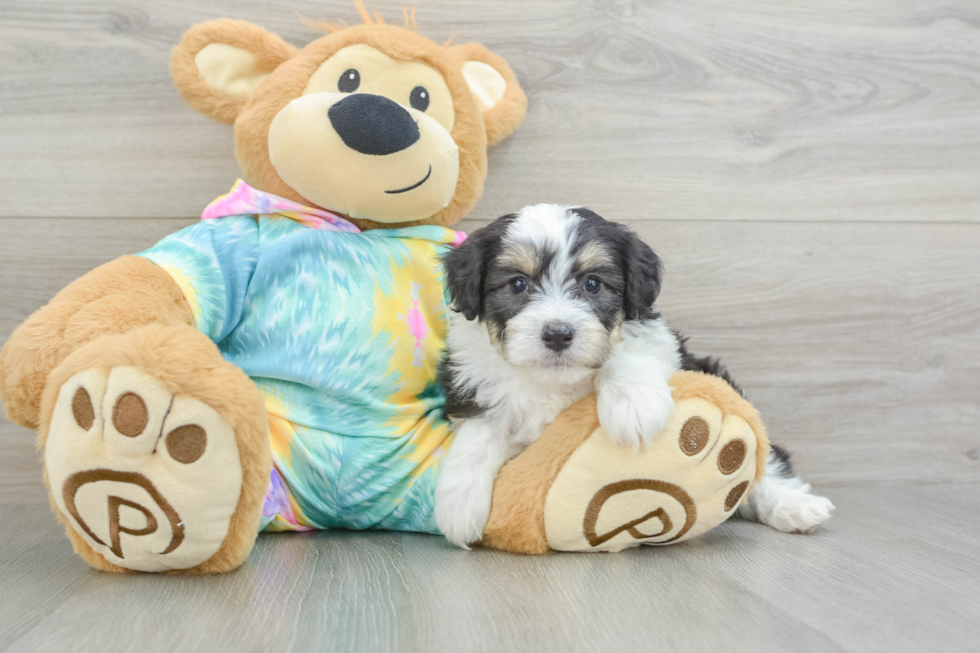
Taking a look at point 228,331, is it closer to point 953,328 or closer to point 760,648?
point 760,648

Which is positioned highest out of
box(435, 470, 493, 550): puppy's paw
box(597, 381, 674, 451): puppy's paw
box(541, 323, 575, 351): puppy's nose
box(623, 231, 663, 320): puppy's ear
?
box(623, 231, 663, 320): puppy's ear

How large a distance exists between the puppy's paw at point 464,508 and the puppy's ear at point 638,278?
536mm

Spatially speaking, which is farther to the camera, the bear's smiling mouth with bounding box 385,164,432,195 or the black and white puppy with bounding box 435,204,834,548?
the bear's smiling mouth with bounding box 385,164,432,195

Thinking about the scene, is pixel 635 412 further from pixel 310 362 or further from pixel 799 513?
pixel 310 362

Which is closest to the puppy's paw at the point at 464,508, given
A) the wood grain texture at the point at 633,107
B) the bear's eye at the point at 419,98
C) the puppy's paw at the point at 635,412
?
the puppy's paw at the point at 635,412

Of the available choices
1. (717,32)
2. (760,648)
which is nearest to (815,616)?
(760,648)

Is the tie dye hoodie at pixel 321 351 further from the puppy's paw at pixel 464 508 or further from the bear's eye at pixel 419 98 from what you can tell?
the bear's eye at pixel 419 98

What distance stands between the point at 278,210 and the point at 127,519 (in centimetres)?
87

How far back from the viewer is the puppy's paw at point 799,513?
185 cm

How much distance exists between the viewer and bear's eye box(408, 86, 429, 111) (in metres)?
1.91

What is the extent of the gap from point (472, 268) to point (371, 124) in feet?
1.35

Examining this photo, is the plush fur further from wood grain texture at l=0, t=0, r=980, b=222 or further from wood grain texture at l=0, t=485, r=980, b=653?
wood grain texture at l=0, t=0, r=980, b=222

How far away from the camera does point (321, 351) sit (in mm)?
1812

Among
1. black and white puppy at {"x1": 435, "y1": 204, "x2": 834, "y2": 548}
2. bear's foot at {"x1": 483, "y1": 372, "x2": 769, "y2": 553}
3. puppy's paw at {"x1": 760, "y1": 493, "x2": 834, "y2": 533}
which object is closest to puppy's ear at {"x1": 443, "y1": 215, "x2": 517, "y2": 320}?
black and white puppy at {"x1": 435, "y1": 204, "x2": 834, "y2": 548}
